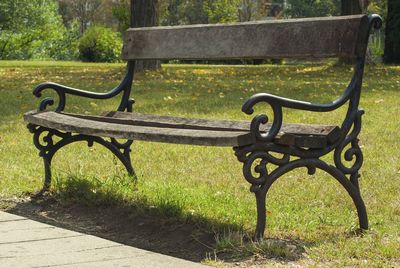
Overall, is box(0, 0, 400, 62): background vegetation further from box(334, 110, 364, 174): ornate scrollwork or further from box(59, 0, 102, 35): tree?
box(334, 110, 364, 174): ornate scrollwork

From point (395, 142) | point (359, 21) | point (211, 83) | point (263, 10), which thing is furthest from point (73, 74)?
point (263, 10)

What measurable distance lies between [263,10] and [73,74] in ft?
110

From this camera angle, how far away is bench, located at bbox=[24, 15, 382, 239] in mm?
4164

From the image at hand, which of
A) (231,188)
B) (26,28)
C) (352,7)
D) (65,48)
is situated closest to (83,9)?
(65,48)

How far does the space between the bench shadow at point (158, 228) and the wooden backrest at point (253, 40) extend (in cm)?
106

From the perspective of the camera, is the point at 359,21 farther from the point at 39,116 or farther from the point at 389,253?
the point at 39,116

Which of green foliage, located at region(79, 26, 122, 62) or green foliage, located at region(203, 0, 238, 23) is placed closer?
green foliage, located at region(79, 26, 122, 62)

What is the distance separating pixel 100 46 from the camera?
34.0 m

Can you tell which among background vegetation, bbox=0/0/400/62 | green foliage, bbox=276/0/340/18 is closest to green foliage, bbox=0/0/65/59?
background vegetation, bbox=0/0/400/62

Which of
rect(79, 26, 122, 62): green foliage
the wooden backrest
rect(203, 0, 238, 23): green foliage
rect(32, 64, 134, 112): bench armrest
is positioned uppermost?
the wooden backrest

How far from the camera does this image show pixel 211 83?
49.7ft

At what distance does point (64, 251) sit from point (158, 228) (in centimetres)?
71

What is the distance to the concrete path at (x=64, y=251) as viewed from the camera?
3934mm

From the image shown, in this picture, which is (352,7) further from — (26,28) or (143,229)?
(26,28)
